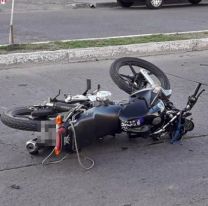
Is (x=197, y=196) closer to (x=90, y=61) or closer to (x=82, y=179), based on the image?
(x=82, y=179)

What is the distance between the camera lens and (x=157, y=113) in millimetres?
4883

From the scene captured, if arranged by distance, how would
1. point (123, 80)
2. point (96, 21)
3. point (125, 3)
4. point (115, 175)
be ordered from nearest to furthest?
point (115, 175) < point (123, 80) < point (96, 21) < point (125, 3)

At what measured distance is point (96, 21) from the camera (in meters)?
13.9

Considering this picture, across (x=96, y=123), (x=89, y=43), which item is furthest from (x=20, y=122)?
(x=89, y=43)

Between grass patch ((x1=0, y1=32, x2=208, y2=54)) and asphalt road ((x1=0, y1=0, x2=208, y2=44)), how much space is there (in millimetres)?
972

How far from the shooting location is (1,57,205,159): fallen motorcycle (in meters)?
4.58

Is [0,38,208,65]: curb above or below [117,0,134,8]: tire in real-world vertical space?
above

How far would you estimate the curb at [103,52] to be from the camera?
877cm

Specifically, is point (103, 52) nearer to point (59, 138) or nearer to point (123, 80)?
point (123, 80)

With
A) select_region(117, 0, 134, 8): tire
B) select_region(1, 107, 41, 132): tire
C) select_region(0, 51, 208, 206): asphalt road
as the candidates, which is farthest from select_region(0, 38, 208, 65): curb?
select_region(117, 0, 134, 8): tire

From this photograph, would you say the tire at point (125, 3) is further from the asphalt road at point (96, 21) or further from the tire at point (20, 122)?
the tire at point (20, 122)

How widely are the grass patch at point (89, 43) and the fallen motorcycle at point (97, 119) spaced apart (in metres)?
4.43

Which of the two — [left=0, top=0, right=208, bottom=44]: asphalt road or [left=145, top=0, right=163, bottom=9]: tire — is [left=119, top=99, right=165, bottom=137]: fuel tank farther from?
[left=145, top=0, right=163, bottom=9]: tire

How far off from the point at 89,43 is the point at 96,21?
13.7 ft
